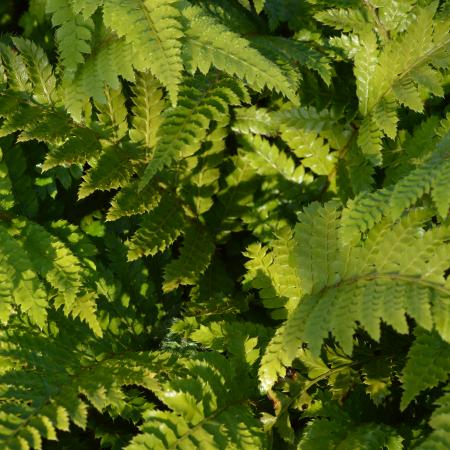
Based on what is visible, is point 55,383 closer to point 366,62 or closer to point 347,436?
point 347,436

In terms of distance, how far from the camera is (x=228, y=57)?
2.04 m

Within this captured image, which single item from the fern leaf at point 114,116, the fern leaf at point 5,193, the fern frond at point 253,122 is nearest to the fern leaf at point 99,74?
the fern leaf at point 114,116

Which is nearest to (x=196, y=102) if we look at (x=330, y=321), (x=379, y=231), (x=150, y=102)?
(x=150, y=102)

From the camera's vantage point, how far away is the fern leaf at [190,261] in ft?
7.95

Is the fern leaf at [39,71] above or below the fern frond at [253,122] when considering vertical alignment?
above

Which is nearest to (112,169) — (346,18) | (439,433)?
(346,18)

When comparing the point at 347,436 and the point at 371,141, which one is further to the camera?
the point at 371,141

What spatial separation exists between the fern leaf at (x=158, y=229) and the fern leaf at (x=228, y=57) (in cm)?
61

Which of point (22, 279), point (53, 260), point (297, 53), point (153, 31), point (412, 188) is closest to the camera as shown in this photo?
point (412, 188)

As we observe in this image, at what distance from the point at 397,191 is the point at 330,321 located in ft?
1.27

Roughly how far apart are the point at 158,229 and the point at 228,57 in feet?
2.29

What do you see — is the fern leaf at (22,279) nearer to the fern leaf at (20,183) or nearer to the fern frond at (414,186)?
the fern leaf at (20,183)

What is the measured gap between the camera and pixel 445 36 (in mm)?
2285

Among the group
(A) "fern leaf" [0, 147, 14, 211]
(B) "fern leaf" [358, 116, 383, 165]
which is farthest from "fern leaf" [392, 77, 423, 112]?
(A) "fern leaf" [0, 147, 14, 211]
